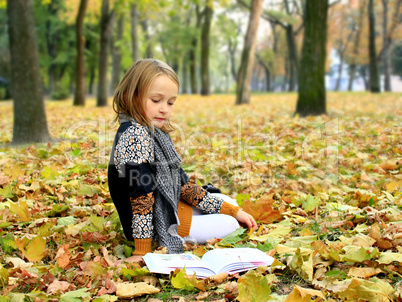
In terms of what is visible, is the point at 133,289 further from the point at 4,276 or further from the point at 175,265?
the point at 4,276

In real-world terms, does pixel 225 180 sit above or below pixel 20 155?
below

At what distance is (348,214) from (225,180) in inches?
60.8

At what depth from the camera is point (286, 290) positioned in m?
1.93

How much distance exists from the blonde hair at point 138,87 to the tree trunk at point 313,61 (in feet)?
22.5

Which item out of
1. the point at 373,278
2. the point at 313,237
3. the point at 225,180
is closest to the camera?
the point at 373,278

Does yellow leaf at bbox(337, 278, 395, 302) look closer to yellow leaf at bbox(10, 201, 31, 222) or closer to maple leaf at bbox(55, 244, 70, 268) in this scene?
maple leaf at bbox(55, 244, 70, 268)

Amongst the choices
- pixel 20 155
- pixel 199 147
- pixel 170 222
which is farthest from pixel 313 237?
pixel 20 155

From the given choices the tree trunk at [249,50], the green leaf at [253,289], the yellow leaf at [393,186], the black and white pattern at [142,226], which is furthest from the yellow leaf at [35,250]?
the tree trunk at [249,50]

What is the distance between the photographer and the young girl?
2281 mm

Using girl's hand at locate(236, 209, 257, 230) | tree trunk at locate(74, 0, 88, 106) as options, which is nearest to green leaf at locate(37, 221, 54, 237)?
girl's hand at locate(236, 209, 257, 230)

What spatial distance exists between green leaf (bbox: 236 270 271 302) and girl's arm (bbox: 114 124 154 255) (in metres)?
0.75

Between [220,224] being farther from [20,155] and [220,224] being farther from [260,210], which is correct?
[20,155]

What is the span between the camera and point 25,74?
5781 millimetres

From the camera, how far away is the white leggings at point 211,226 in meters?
2.63
